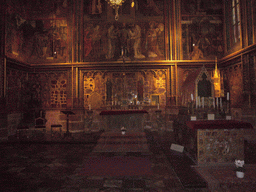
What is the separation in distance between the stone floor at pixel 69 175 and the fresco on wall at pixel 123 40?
23.1 feet

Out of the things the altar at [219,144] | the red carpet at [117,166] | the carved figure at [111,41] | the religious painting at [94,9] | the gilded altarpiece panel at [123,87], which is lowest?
the red carpet at [117,166]

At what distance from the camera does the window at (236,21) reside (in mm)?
10273

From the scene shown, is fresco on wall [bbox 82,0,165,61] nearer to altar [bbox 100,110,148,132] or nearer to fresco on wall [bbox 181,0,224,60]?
fresco on wall [bbox 181,0,224,60]

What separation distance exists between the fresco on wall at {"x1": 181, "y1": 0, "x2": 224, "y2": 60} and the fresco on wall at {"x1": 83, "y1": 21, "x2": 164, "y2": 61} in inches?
65.6

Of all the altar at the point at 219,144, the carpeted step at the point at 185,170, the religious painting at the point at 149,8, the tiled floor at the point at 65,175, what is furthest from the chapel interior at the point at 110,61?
the altar at the point at 219,144

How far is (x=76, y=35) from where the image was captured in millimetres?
11898

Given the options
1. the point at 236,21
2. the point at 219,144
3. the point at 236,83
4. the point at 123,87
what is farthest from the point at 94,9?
the point at 219,144

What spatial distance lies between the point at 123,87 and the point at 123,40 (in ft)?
10.6

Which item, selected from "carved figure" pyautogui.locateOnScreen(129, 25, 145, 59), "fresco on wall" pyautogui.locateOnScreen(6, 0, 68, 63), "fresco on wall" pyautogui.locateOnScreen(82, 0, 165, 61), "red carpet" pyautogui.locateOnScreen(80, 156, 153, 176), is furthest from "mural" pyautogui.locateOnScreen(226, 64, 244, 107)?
"fresco on wall" pyautogui.locateOnScreen(6, 0, 68, 63)

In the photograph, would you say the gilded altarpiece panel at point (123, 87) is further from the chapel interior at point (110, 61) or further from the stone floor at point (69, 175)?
the stone floor at point (69, 175)

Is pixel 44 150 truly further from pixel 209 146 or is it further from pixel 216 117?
pixel 216 117

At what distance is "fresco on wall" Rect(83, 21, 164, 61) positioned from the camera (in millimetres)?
11969

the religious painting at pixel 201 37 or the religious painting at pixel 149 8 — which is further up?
the religious painting at pixel 149 8

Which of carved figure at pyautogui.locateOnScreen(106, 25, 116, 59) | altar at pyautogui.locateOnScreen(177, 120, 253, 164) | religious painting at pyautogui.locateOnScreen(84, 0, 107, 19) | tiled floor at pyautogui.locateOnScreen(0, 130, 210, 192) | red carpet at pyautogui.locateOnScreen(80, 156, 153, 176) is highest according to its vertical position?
religious painting at pyautogui.locateOnScreen(84, 0, 107, 19)
